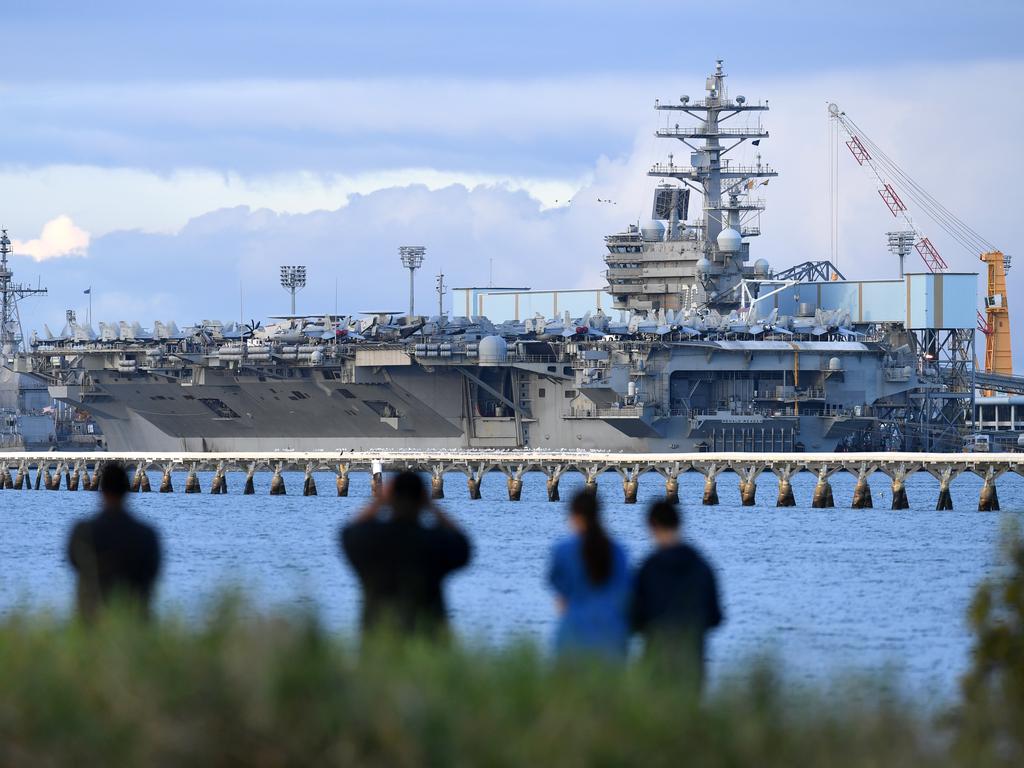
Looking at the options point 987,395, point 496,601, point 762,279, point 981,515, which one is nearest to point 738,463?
point 981,515

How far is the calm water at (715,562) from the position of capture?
68.1ft

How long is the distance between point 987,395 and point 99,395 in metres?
55.0

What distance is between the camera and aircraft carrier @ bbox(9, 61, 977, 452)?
74.6 m

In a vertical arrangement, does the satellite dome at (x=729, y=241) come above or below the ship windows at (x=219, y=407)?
above

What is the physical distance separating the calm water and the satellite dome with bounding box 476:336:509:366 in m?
13.7

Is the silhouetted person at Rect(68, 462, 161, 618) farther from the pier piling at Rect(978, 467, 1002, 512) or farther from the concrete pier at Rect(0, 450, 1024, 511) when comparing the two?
the pier piling at Rect(978, 467, 1002, 512)

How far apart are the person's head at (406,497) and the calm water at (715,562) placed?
566mm

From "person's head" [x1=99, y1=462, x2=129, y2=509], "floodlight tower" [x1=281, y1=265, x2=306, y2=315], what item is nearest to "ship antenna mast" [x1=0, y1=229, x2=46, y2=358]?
"floodlight tower" [x1=281, y1=265, x2=306, y2=315]

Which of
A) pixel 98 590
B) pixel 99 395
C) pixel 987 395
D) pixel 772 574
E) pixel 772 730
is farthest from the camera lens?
pixel 987 395

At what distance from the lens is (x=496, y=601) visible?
25266 millimetres

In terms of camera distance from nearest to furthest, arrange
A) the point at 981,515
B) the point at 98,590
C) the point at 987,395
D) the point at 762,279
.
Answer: the point at 98,590, the point at 981,515, the point at 762,279, the point at 987,395

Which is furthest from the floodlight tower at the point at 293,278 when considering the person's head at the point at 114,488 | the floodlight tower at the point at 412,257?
the person's head at the point at 114,488

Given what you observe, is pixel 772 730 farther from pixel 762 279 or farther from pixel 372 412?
pixel 762 279

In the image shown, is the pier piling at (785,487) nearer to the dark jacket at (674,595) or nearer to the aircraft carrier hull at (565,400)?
the aircraft carrier hull at (565,400)
